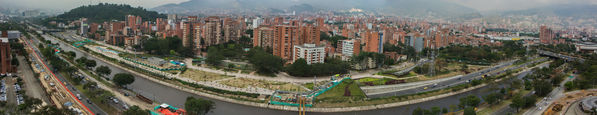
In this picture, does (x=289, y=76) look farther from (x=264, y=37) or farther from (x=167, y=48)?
(x=167, y=48)

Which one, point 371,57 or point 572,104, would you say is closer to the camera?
point 572,104

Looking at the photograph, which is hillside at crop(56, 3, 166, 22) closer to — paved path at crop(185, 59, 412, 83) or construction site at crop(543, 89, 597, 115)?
paved path at crop(185, 59, 412, 83)

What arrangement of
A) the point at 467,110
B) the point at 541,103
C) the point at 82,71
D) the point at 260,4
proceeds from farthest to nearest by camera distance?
the point at 260,4, the point at 82,71, the point at 541,103, the point at 467,110

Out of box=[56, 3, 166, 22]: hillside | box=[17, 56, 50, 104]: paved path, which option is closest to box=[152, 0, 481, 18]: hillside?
box=[56, 3, 166, 22]: hillside

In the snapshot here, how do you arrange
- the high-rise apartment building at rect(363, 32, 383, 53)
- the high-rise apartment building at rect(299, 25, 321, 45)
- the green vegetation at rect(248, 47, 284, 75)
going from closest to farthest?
1. the green vegetation at rect(248, 47, 284, 75)
2. the high-rise apartment building at rect(299, 25, 321, 45)
3. the high-rise apartment building at rect(363, 32, 383, 53)

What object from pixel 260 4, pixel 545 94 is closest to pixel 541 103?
pixel 545 94

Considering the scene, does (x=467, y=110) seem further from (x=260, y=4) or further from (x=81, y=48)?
(x=260, y=4)

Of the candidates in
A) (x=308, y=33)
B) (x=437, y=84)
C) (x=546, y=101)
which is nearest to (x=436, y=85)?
(x=437, y=84)

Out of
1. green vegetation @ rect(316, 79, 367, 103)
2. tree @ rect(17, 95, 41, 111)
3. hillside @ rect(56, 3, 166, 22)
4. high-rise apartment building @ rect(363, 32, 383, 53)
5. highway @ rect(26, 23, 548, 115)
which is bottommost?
highway @ rect(26, 23, 548, 115)
